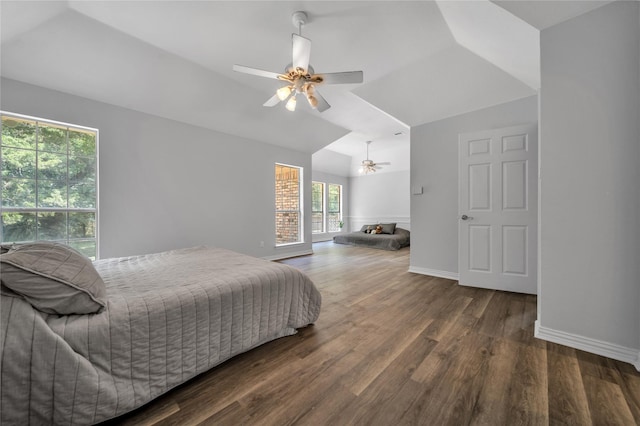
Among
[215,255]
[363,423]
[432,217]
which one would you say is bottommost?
[363,423]

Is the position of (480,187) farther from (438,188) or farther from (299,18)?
(299,18)

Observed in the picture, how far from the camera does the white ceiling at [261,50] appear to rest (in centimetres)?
206

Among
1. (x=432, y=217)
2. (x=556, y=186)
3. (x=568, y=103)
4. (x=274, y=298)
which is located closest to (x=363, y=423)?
(x=274, y=298)

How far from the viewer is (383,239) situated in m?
6.61

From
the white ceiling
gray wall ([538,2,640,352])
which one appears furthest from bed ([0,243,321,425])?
the white ceiling

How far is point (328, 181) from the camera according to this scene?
848 centimetres

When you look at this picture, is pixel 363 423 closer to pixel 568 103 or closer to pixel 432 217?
pixel 568 103

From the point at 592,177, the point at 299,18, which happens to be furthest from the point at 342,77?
the point at 592,177

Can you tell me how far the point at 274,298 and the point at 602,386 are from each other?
1.99 meters

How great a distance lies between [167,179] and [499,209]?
4543 mm

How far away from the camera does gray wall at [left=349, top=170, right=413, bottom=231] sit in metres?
7.93

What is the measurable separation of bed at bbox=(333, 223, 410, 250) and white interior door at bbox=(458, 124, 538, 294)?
3.19 meters

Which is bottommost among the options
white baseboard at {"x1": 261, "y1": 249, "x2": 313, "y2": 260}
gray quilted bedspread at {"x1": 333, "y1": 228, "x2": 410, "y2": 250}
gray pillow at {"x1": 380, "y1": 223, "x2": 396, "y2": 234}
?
white baseboard at {"x1": 261, "y1": 249, "x2": 313, "y2": 260}

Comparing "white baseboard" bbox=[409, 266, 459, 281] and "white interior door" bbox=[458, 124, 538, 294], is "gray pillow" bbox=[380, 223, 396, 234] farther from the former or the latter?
"white interior door" bbox=[458, 124, 538, 294]
